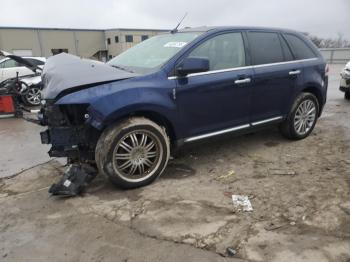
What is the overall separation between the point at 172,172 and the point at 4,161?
2730 mm

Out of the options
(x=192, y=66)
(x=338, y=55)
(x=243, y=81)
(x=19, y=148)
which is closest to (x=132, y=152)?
(x=192, y=66)

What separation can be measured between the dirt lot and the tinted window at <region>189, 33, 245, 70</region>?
134 cm

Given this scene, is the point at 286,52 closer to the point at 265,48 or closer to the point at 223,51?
the point at 265,48

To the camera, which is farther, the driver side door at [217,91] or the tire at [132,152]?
the driver side door at [217,91]

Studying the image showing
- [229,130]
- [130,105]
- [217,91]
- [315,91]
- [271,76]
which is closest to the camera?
[130,105]

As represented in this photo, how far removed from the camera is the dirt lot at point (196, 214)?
9.21 feet

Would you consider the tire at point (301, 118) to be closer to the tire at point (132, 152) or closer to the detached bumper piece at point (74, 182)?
the tire at point (132, 152)

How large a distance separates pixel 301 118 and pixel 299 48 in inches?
43.9

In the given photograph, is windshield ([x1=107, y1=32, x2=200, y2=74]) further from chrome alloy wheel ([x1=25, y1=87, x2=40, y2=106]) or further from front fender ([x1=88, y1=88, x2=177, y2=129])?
chrome alloy wheel ([x1=25, y1=87, x2=40, y2=106])

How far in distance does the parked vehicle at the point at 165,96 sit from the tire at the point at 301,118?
0.16 ft

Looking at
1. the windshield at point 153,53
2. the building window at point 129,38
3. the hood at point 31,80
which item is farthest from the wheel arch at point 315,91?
the building window at point 129,38

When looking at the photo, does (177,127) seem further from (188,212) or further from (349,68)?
→ (349,68)

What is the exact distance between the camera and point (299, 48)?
5.42m

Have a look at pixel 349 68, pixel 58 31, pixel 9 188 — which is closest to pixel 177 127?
pixel 9 188
